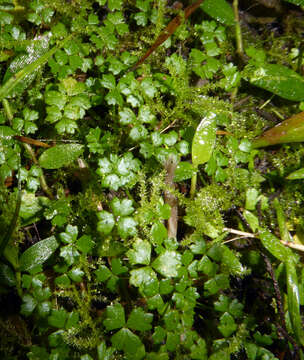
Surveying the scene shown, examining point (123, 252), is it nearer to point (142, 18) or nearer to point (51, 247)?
point (51, 247)

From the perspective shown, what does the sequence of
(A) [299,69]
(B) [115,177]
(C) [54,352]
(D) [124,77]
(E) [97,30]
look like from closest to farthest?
(C) [54,352] < (B) [115,177] < (D) [124,77] < (E) [97,30] < (A) [299,69]

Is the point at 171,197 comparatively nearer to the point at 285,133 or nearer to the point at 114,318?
the point at 114,318

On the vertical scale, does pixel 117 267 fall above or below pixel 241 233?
above

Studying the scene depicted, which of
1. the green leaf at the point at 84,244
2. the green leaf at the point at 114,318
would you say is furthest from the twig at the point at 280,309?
the green leaf at the point at 84,244

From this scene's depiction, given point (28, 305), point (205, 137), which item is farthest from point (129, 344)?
point (205, 137)

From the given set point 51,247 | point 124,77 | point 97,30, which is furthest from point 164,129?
point 51,247

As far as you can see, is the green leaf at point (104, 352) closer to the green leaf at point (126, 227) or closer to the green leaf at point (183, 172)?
the green leaf at point (126, 227)

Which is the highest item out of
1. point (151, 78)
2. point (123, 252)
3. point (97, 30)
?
point (97, 30)
